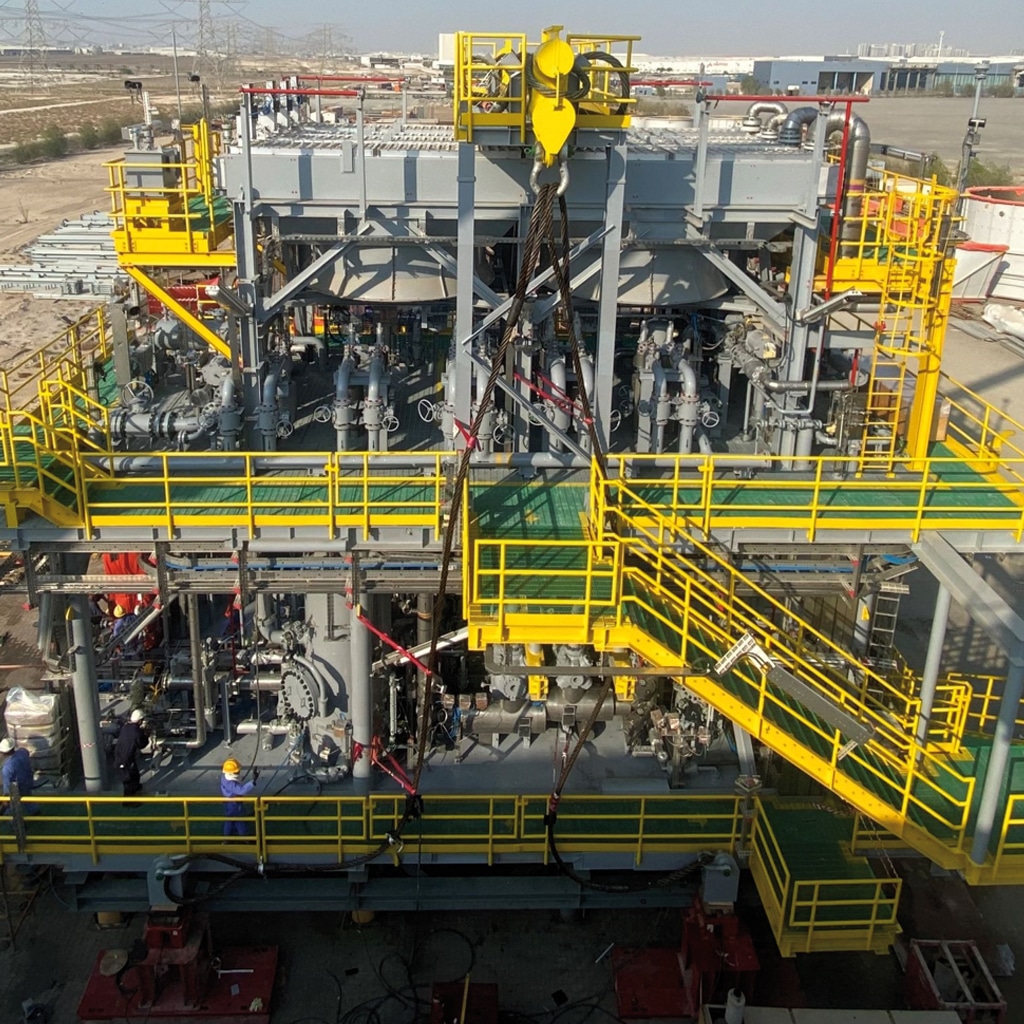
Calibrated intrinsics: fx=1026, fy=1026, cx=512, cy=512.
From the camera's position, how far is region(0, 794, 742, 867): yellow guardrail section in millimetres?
11211

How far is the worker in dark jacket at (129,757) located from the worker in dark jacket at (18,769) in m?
1.00

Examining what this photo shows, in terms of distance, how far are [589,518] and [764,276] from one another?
6.79 meters

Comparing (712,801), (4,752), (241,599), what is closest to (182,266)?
(241,599)

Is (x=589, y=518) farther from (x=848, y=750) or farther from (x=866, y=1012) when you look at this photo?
(x=866, y=1012)

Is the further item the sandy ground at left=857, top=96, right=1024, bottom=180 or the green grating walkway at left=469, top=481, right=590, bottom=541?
the sandy ground at left=857, top=96, right=1024, bottom=180

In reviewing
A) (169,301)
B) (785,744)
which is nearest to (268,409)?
(169,301)

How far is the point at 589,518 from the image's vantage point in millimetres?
11078

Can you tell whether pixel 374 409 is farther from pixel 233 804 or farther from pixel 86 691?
pixel 233 804

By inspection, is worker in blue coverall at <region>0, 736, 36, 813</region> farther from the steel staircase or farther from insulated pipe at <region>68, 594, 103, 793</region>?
the steel staircase

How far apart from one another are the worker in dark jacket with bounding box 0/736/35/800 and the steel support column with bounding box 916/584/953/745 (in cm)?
985

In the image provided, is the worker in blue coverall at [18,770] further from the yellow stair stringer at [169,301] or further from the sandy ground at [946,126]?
the sandy ground at [946,126]

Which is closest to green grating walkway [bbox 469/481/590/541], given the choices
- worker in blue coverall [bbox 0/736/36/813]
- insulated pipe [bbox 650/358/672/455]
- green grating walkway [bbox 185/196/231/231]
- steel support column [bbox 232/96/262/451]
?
insulated pipe [bbox 650/358/672/455]

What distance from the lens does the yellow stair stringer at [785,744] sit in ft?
31.6

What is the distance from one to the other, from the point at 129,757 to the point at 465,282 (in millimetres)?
6716
